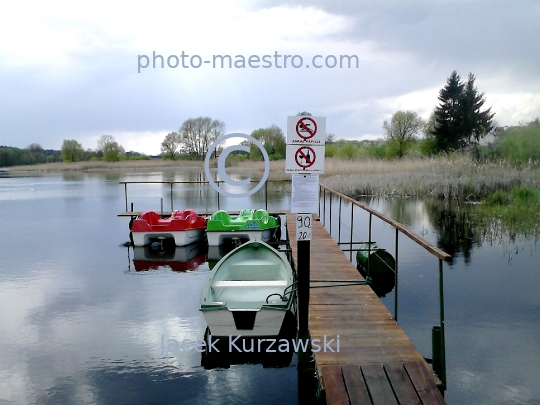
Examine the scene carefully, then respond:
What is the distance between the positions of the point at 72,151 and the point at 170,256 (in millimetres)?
47191

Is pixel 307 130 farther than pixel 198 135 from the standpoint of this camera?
No

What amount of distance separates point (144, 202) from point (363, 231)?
32.4ft

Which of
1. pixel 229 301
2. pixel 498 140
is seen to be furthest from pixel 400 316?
pixel 498 140

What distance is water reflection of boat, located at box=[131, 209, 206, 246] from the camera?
10.0m

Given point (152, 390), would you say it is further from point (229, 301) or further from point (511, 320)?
point (511, 320)

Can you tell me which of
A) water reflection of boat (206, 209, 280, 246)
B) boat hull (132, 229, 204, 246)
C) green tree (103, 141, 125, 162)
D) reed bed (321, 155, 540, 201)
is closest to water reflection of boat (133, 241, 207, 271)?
boat hull (132, 229, 204, 246)

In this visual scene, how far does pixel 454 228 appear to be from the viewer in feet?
37.3

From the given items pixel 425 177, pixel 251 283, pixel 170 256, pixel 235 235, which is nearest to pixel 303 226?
pixel 251 283

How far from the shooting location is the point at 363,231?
38.7ft

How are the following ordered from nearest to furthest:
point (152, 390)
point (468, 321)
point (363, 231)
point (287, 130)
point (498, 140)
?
1. point (287, 130)
2. point (152, 390)
3. point (468, 321)
4. point (363, 231)
5. point (498, 140)

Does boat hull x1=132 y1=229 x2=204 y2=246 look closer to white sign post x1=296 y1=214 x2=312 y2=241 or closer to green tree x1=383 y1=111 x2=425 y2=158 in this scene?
white sign post x1=296 y1=214 x2=312 y2=241

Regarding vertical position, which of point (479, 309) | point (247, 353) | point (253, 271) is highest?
point (253, 271)

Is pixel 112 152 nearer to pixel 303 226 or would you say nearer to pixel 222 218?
pixel 222 218

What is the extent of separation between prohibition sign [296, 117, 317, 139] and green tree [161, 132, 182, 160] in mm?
19073
